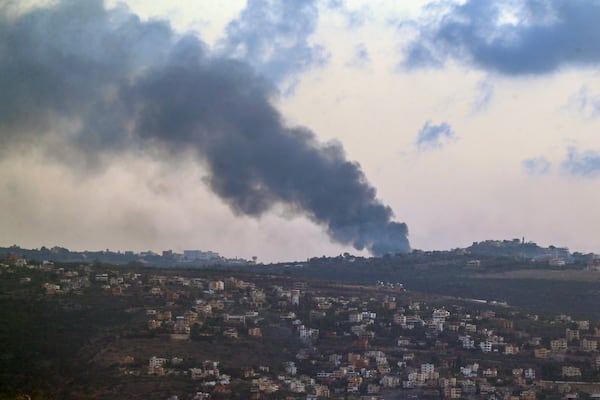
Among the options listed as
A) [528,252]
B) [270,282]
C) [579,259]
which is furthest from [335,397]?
[528,252]

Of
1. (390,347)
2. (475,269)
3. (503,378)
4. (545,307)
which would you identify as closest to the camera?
(503,378)

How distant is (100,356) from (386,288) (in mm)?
37826

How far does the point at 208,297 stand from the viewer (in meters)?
78.2

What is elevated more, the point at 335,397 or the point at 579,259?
the point at 579,259

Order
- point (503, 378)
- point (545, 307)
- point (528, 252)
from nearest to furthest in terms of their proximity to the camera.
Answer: point (503, 378), point (545, 307), point (528, 252)

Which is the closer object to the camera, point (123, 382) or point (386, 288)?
point (123, 382)

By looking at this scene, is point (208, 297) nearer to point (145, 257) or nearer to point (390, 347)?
point (390, 347)

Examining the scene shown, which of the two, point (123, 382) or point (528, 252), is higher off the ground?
point (528, 252)

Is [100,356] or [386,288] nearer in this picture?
[100,356]

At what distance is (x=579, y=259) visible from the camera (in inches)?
4744

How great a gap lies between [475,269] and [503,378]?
147 feet

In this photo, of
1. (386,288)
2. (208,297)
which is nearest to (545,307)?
(386,288)

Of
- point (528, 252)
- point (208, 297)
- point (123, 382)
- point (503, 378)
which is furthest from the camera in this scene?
point (528, 252)

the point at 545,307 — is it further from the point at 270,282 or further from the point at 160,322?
the point at 160,322
